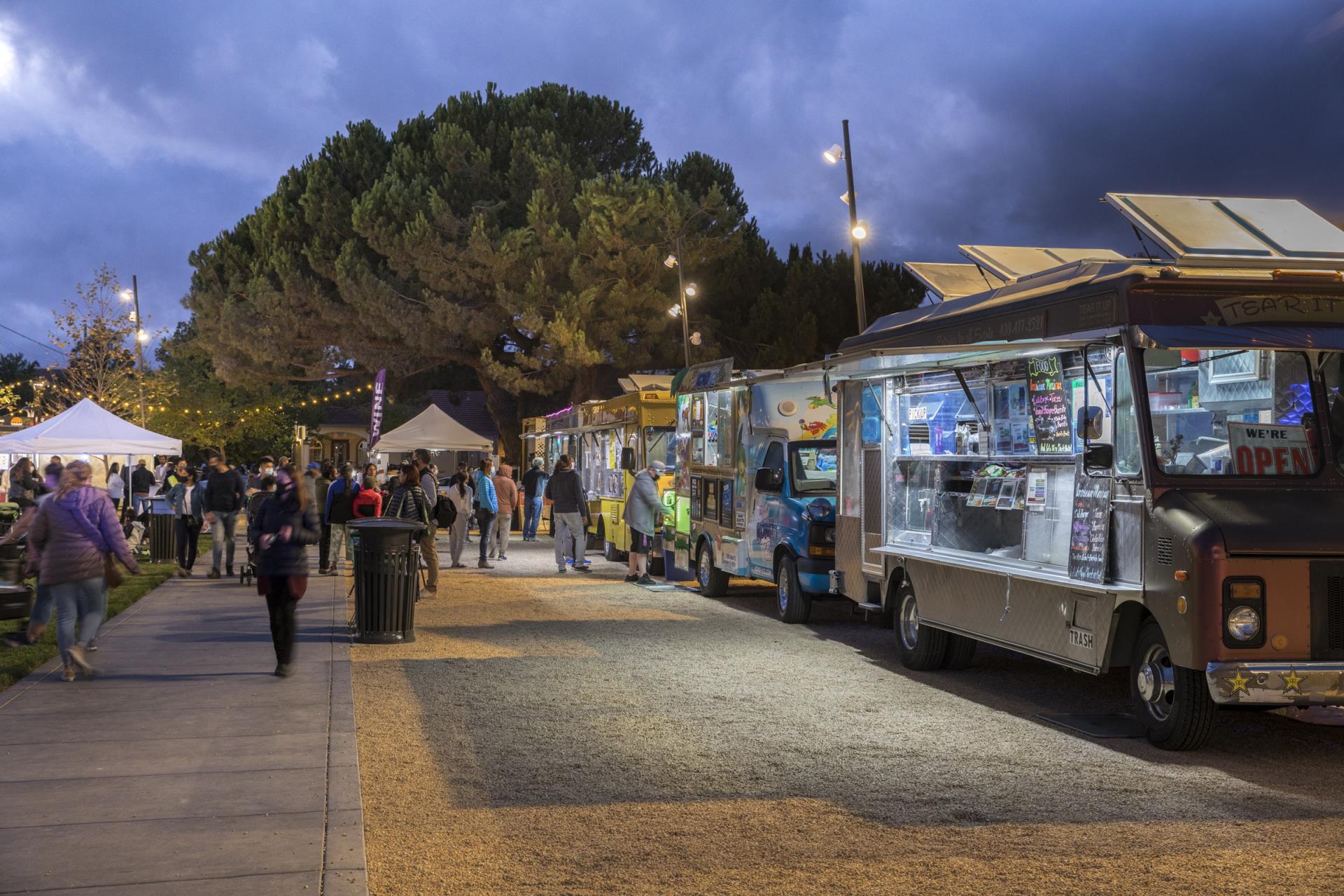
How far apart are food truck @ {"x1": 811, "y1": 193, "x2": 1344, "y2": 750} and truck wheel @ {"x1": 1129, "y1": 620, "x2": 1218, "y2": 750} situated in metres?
0.01

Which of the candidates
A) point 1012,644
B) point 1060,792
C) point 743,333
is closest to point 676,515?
point 1012,644

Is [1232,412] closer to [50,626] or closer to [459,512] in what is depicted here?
[50,626]

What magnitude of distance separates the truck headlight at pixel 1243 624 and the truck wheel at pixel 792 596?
7022 mm

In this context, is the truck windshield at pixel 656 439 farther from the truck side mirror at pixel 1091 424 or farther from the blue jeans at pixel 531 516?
the truck side mirror at pixel 1091 424

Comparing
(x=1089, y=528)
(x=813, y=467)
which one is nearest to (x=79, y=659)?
(x=1089, y=528)

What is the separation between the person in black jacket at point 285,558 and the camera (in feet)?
34.4

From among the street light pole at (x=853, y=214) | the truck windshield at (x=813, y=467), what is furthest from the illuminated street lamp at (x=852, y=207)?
the truck windshield at (x=813, y=467)

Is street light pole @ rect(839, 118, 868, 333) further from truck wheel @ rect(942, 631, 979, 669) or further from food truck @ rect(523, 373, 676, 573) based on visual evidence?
truck wheel @ rect(942, 631, 979, 669)

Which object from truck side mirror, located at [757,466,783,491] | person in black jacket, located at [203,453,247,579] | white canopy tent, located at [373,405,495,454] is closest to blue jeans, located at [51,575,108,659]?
truck side mirror, located at [757,466,783,491]

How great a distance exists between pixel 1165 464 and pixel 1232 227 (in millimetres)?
1974

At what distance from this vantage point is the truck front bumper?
746 cm

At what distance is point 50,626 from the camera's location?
46.3 feet

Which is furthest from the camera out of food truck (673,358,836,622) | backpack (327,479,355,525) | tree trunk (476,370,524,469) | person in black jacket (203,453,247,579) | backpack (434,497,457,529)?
tree trunk (476,370,524,469)

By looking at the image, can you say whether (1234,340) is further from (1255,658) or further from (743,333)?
(743,333)
